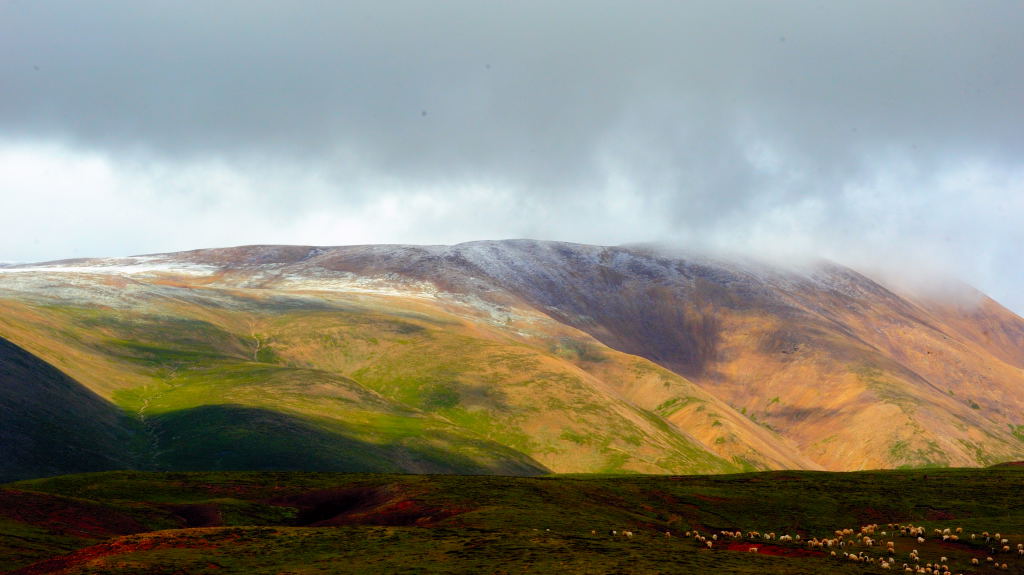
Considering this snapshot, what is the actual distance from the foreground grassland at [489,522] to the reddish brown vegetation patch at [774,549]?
0.23 metres

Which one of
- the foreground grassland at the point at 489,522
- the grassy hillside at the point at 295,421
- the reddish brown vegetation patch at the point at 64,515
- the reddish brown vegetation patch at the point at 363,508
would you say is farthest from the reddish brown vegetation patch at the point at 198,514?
the grassy hillside at the point at 295,421

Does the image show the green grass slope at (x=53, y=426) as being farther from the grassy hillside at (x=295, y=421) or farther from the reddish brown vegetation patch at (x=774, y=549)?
the reddish brown vegetation patch at (x=774, y=549)

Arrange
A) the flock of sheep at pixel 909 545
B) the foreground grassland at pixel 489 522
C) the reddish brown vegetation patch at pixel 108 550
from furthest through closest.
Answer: the flock of sheep at pixel 909 545, the reddish brown vegetation patch at pixel 108 550, the foreground grassland at pixel 489 522

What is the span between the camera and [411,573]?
3466cm

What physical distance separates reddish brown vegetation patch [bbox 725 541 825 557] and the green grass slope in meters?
91.5

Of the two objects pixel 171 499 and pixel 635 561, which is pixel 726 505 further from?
pixel 171 499

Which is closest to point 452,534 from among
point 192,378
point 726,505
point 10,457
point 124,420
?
point 726,505

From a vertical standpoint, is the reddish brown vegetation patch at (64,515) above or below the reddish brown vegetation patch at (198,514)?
above

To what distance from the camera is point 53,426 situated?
4594 inches

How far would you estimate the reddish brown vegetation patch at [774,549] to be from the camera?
4306cm

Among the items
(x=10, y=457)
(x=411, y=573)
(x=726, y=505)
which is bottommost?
(x=10, y=457)

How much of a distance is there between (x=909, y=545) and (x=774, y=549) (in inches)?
373

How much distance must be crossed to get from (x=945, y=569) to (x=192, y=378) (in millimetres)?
159683

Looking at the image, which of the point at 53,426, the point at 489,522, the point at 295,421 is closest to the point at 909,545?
the point at 489,522
